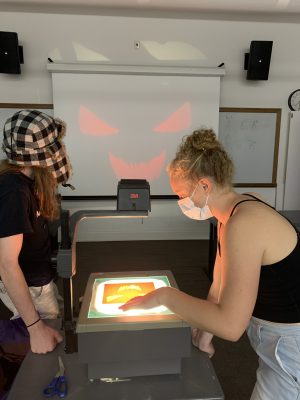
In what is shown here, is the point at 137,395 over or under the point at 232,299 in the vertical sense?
under

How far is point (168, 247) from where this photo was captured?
419 cm

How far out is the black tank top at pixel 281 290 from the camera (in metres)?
0.90

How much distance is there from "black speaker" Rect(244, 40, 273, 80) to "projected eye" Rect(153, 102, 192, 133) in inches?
33.7

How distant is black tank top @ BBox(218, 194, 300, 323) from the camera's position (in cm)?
90

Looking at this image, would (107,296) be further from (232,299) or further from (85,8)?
(85,8)

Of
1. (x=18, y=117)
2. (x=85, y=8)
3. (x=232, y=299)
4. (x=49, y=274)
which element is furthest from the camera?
(x=85, y=8)

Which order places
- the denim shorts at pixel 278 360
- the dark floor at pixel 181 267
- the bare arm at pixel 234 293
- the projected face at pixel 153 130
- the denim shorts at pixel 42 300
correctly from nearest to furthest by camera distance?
the bare arm at pixel 234 293, the denim shorts at pixel 278 360, the denim shorts at pixel 42 300, the dark floor at pixel 181 267, the projected face at pixel 153 130

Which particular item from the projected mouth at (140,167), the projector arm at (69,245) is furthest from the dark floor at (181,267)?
the projector arm at (69,245)

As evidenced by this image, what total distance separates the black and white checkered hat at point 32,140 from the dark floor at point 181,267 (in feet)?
5.34

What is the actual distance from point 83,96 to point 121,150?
76cm

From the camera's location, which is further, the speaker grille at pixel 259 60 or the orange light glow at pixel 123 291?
the speaker grille at pixel 259 60

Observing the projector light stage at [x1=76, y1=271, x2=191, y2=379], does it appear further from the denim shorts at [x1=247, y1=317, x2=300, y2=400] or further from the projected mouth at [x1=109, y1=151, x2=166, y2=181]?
the projected mouth at [x1=109, y1=151, x2=166, y2=181]

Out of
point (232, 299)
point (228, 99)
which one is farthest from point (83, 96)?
point (232, 299)

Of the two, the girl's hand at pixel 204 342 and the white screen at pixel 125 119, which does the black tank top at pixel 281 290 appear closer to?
the girl's hand at pixel 204 342
